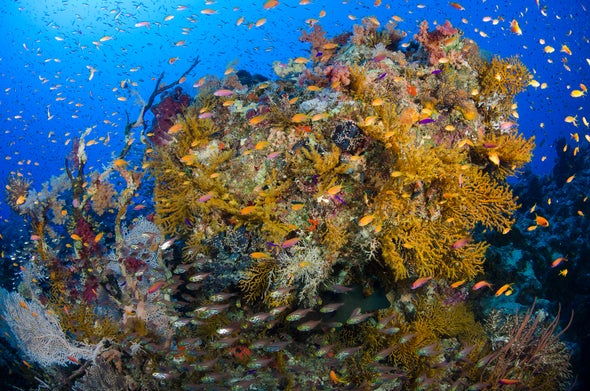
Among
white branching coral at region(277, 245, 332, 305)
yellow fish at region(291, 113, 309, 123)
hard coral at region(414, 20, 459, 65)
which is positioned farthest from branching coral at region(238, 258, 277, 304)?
hard coral at region(414, 20, 459, 65)

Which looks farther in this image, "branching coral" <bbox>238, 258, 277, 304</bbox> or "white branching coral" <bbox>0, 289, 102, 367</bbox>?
"white branching coral" <bbox>0, 289, 102, 367</bbox>

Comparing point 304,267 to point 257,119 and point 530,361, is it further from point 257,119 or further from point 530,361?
point 530,361

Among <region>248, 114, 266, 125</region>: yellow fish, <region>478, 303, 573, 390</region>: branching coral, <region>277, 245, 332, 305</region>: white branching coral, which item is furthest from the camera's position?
<region>478, 303, 573, 390</region>: branching coral

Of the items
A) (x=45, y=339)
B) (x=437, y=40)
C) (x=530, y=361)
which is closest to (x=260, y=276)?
(x=45, y=339)

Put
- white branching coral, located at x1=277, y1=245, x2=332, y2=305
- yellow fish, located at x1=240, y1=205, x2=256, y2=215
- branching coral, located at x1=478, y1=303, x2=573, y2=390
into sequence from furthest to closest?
branching coral, located at x1=478, y1=303, x2=573, y2=390, white branching coral, located at x1=277, y1=245, x2=332, y2=305, yellow fish, located at x1=240, y1=205, x2=256, y2=215

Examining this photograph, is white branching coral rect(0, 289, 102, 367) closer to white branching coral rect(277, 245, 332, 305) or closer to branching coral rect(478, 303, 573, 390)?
white branching coral rect(277, 245, 332, 305)

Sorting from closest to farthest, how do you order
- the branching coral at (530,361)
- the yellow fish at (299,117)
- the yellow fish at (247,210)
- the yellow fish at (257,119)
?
the yellow fish at (247,210) < the yellow fish at (299,117) < the yellow fish at (257,119) < the branching coral at (530,361)

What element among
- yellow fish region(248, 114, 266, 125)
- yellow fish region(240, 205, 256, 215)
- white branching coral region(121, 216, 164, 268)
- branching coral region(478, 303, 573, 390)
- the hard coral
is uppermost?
the hard coral

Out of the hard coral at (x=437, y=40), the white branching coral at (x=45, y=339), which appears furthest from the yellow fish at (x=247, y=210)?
the hard coral at (x=437, y=40)

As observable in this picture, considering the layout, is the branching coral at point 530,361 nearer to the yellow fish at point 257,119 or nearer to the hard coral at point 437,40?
the hard coral at point 437,40

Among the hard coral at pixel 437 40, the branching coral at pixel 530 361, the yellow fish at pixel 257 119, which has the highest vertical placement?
the hard coral at pixel 437 40

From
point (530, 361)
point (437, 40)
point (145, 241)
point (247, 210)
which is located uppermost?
point (437, 40)

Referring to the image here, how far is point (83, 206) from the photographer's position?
7.75 m

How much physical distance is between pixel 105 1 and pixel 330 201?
9418cm
